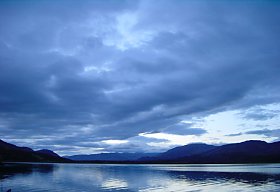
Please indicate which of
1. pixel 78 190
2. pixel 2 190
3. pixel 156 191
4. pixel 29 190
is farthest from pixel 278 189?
pixel 2 190

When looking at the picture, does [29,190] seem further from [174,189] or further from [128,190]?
[174,189]

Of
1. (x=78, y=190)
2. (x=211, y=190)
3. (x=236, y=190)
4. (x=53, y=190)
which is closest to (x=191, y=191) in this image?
(x=211, y=190)

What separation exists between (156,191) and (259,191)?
27283 mm

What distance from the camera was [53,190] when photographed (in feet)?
273

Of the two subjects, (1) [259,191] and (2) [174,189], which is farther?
(2) [174,189]

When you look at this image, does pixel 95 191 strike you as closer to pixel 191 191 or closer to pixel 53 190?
pixel 53 190

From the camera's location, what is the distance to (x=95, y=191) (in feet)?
268

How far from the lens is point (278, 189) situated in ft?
257

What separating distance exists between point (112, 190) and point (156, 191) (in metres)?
12.5

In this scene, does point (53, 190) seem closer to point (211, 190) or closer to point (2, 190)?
point (2, 190)

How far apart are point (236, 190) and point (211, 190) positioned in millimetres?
6650

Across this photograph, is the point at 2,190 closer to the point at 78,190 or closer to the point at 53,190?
the point at 53,190

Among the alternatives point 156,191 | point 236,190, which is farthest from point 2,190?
point 236,190

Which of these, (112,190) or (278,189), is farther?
(112,190)
